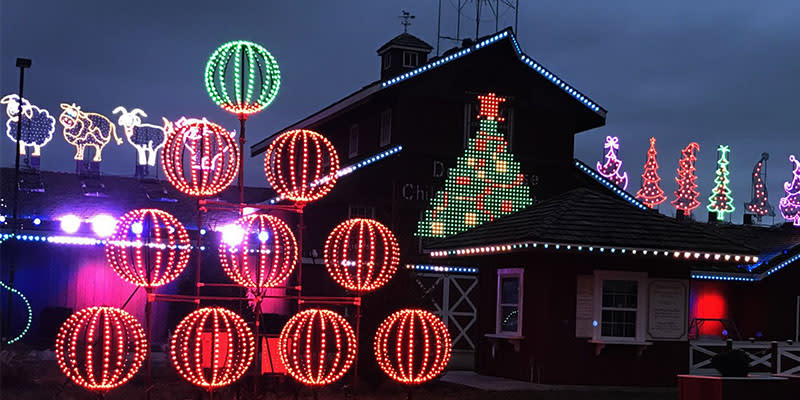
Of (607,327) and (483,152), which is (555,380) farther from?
(483,152)

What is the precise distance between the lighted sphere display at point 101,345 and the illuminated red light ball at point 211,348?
0.72m

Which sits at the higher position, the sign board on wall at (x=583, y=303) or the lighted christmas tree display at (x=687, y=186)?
the lighted christmas tree display at (x=687, y=186)

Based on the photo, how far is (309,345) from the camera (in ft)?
49.2

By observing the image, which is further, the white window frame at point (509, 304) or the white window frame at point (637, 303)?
the white window frame at point (509, 304)

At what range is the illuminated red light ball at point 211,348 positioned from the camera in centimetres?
1427

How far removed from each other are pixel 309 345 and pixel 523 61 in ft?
57.8

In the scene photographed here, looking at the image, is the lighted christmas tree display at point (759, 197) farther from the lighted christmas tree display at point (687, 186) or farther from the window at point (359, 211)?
the window at point (359, 211)

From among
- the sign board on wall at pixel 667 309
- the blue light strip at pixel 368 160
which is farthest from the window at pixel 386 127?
the sign board on wall at pixel 667 309

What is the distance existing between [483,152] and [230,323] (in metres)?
16.6

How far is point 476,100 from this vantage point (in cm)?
3020

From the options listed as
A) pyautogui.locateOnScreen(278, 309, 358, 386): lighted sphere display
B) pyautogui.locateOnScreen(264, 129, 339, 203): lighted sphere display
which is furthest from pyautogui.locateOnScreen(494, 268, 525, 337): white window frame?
pyautogui.locateOnScreen(264, 129, 339, 203): lighted sphere display

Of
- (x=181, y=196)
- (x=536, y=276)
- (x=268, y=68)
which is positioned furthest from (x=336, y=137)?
(x=268, y=68)

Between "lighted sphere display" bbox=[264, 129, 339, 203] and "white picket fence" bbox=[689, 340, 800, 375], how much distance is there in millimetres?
10491

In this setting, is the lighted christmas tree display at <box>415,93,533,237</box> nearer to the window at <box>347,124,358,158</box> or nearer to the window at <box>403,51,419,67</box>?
the window at <box>403,51,419,67</box>
